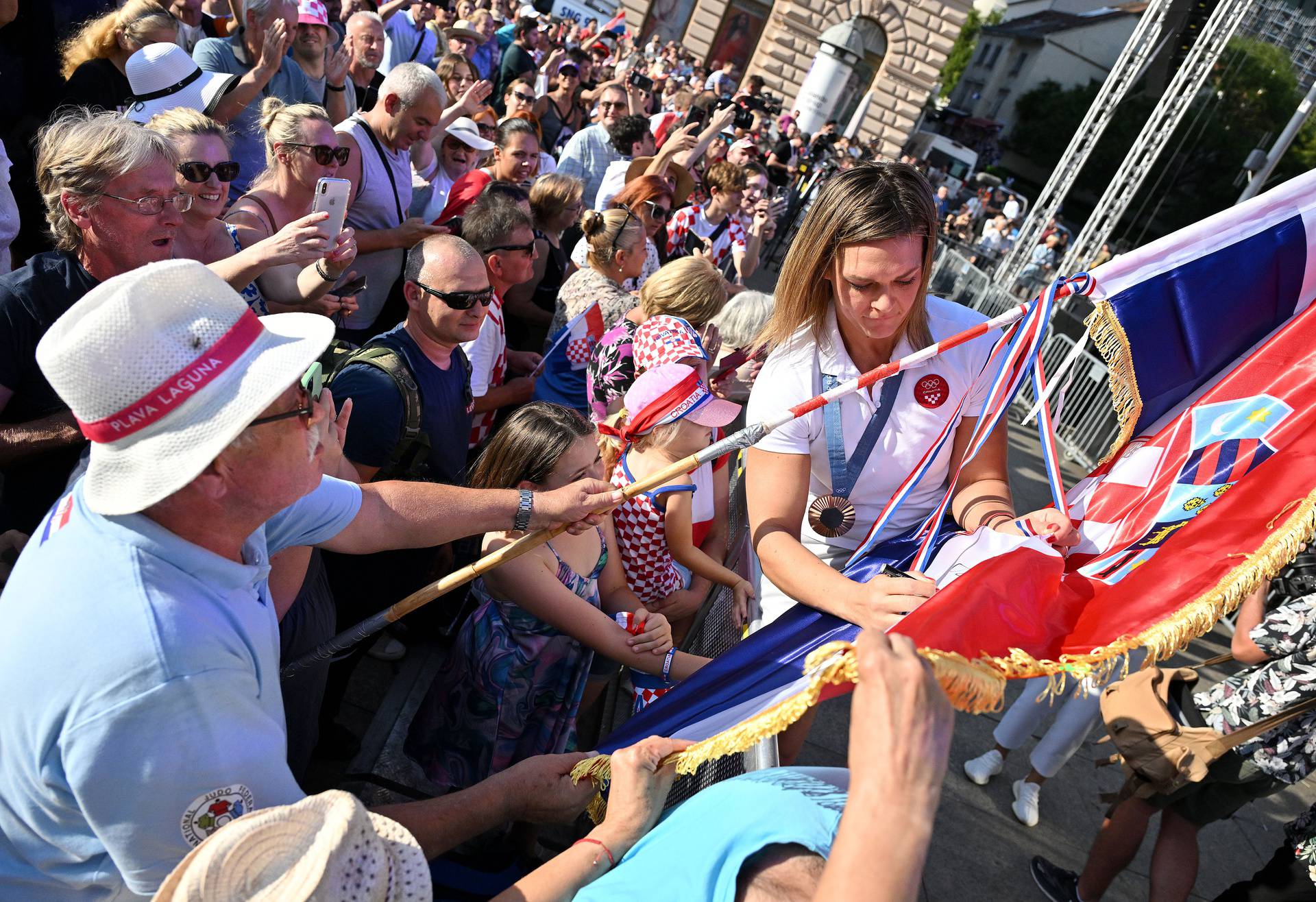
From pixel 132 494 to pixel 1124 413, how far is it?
2.36 metres

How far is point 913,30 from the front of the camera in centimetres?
3106

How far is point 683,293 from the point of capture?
13.8ft

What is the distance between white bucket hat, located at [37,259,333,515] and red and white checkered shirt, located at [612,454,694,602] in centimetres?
187

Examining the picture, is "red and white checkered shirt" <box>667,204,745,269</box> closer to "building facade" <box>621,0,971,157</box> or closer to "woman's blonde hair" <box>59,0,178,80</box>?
"woman's blonde hair" <box>59,0,178,80</box>

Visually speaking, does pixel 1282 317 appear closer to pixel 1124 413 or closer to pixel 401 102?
pixel 1124 413

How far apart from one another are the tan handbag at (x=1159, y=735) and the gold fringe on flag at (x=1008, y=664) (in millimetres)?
1330

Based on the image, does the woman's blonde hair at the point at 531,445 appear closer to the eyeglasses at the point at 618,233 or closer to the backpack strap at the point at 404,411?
the backpack strap at the point at 404,411

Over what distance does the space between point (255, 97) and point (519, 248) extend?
6.23 feet

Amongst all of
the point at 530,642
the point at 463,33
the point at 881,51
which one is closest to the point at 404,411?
the point at 530,642

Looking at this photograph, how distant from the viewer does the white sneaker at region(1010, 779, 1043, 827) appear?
3961 millimetres

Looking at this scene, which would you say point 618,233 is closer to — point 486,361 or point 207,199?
point 486,361

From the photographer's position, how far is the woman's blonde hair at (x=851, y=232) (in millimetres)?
2295

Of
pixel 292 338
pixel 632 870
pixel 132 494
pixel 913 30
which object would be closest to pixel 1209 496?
pixel 632 870

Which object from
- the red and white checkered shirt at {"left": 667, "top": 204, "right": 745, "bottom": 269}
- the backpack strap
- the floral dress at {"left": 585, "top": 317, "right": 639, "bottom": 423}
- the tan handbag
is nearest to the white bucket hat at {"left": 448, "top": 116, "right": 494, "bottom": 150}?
the red and white checkered shirt at {"left": 667, "top": 204, "right": 745, "bottom": 269}
